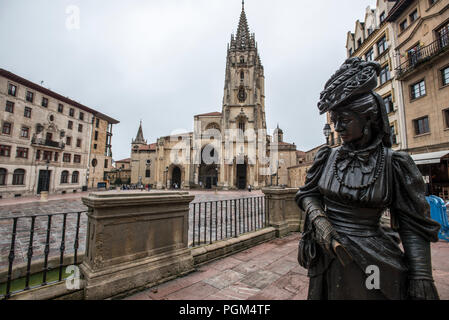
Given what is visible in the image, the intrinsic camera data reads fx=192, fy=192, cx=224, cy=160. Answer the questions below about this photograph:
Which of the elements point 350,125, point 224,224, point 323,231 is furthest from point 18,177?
point 350,125

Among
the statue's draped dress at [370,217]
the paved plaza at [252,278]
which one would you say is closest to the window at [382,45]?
the paved plaza at [252,278]

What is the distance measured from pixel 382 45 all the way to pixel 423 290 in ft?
72.4

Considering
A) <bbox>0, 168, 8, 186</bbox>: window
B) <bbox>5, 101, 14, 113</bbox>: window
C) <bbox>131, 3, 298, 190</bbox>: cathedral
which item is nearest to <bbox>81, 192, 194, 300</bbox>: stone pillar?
<bbox>0, 168, 8, 186</bbox>: window

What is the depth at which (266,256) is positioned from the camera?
12.0ft

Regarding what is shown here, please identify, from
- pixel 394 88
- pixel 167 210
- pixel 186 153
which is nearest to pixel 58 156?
pixel 186 153

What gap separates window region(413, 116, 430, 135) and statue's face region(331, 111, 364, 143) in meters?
16.6

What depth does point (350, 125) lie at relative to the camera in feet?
4.52

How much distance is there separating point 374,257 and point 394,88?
751 inches

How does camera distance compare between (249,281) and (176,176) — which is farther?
(176,176)

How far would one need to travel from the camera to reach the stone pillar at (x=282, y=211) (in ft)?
16.5

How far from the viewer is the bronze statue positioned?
1168 mm

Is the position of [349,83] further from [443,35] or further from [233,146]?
[233,146]

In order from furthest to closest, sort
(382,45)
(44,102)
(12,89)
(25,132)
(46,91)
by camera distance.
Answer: (44,102)
(46,91)
(25,132)
(12,89)
(382,45)
